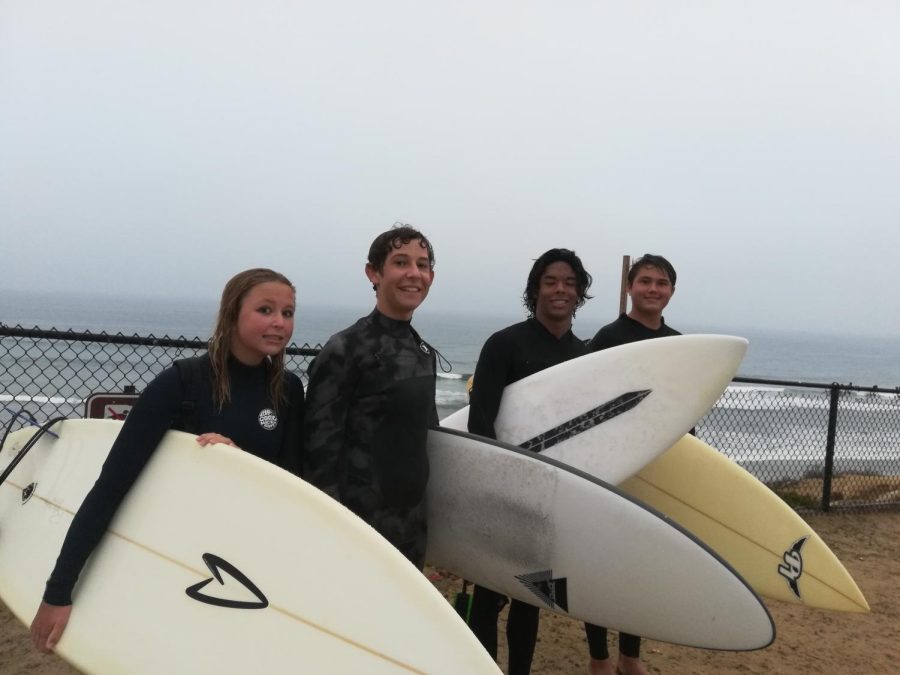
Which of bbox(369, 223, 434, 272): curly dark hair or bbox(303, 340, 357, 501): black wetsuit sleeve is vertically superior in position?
bbox(369, 223, 434, 272): curly dark hair

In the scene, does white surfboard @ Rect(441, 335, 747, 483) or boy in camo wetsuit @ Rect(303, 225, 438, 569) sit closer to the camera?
→ boy in camo wetsuit @ Rect(303, 225, 438, 569)

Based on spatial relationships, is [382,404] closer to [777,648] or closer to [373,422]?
[373,422]

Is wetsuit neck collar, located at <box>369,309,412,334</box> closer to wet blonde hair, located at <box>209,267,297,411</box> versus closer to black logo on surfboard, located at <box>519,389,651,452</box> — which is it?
wet blonde hair, located at <box>209,267,297,411</box>

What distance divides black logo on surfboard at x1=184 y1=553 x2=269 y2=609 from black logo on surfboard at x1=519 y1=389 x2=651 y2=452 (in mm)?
1235

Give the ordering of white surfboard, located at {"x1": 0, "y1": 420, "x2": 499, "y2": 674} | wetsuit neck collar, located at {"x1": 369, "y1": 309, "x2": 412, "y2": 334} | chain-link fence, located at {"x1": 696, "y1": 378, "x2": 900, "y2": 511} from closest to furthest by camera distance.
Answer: white surfboard, located at {"x1": 0, "y1": 420, "x2": 499, "y2": 674} → wetsuit neck collar, located at {"x1": 369, "y1": 309, "x2": 412, "y2": 334} → chain-link fence, located at {"x1": 696, "y1": 378, "x2": 900, "y2": 511}

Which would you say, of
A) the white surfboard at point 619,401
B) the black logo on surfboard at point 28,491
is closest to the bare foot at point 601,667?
the white surfboard at point 619,401

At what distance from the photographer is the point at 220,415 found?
1.77 m

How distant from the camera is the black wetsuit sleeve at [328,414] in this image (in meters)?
1.76

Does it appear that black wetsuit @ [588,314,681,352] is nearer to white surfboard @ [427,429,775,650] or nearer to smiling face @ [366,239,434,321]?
white surfboard @ [427,429,775,650]

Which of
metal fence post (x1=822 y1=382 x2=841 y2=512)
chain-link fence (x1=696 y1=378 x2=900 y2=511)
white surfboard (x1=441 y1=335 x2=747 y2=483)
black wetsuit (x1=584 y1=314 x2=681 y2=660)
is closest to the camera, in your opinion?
white surfboard (x1=441 y1=335 x2=747 y2=483)

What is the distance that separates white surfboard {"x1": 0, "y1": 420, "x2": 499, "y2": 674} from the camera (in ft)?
4.96

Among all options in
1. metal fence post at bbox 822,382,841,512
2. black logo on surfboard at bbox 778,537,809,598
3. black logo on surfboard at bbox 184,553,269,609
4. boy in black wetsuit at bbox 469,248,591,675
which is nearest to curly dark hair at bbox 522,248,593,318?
boy in black wetsuit at bbox 469,248,591,675

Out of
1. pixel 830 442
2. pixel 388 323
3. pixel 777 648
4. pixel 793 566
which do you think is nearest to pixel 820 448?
pixel 830 442

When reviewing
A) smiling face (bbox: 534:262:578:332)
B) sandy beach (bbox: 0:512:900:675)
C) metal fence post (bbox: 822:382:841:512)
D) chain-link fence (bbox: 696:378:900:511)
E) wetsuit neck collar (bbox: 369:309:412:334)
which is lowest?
chain-link fence (bbox: 696:378:900:511)
